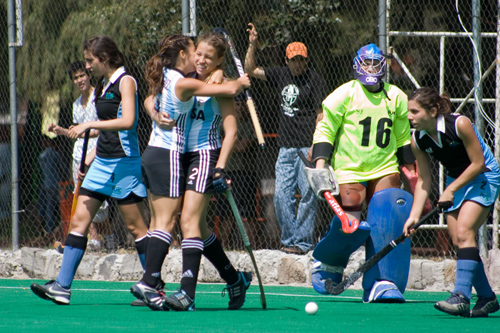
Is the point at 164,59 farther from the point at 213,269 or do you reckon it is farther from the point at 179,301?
the point at 213,269

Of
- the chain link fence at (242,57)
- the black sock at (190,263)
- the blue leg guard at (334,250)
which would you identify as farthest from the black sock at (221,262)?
the chain link fence at (242,57)

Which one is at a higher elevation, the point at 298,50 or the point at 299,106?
the point at 298,50

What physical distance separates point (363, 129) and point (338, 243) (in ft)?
2.78

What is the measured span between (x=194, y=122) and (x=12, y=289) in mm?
2888

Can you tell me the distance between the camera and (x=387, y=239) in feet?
20.6

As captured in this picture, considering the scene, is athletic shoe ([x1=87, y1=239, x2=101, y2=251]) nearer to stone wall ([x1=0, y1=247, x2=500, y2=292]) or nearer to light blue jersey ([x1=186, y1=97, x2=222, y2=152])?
stone wall ([x1=0, y1=247, x2=500, y2=292])

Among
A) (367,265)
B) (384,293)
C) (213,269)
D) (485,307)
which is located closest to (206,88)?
Answer: (367,265)

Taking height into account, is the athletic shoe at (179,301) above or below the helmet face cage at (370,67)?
below

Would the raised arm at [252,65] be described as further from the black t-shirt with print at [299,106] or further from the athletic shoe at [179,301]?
the athletic shoe at [179,301]

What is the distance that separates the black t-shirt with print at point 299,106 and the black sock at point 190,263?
2805mm

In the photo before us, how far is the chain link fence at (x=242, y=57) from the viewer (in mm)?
8219

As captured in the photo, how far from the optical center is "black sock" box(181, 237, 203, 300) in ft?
17.1

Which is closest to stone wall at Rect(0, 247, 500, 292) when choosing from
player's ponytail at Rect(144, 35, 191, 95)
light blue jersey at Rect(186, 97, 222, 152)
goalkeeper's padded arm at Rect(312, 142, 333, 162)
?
goalkeeper's padded arm at Rect(312, 142, 333, 162)

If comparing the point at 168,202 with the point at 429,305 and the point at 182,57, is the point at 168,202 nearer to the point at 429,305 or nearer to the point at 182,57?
the point at 182,57
